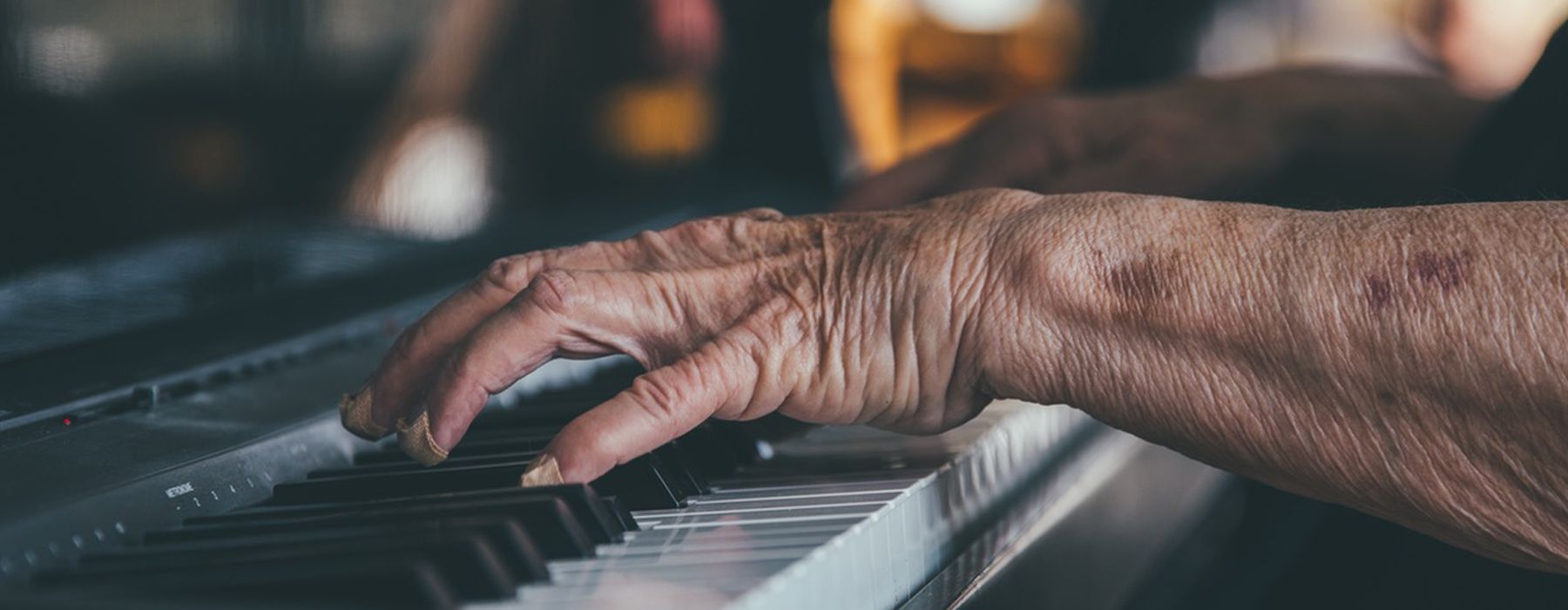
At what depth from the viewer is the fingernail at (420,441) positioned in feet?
2.82

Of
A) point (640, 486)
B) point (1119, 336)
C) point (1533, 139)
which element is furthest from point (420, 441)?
point (1533, 139)

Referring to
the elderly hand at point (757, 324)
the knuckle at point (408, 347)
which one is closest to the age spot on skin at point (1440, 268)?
the elderly hand at point (757, 324)

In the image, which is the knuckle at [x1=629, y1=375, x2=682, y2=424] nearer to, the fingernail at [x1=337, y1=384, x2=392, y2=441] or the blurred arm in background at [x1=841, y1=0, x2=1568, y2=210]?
the fingernail at [x1=337, y1=384, x2=392, y2=441]

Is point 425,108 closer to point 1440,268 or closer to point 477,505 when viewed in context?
point 477,505

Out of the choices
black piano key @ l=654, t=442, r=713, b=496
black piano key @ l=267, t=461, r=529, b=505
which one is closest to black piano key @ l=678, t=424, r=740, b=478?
black piano key @ l=654, t=442, r=713, b=496

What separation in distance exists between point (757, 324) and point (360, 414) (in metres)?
0.24

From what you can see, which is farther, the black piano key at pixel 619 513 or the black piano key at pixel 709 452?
the black piano key at pixel 709 452

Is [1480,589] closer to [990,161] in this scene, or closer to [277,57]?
[990,161]

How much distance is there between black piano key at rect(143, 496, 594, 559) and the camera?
71 cm

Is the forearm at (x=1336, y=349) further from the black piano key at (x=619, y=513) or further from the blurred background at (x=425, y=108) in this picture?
the blurred background at (x=425, y=108)

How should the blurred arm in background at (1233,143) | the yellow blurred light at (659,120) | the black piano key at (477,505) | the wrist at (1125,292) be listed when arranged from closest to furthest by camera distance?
1. the black piano key at (477,505)
2. the wrist at (1125,292)
3. the blurred arm in background at (1233,143)
4. the yellow blurred light at (659,120)

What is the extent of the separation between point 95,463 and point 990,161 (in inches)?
38.3

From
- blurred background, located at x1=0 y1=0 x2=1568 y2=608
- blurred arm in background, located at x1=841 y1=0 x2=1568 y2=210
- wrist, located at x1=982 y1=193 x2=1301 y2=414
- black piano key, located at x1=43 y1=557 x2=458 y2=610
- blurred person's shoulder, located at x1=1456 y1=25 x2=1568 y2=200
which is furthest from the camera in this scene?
blurred arm in background, located at x1=841 y1=0 x2=1568 y2=210

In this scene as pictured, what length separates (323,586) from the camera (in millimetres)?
627
